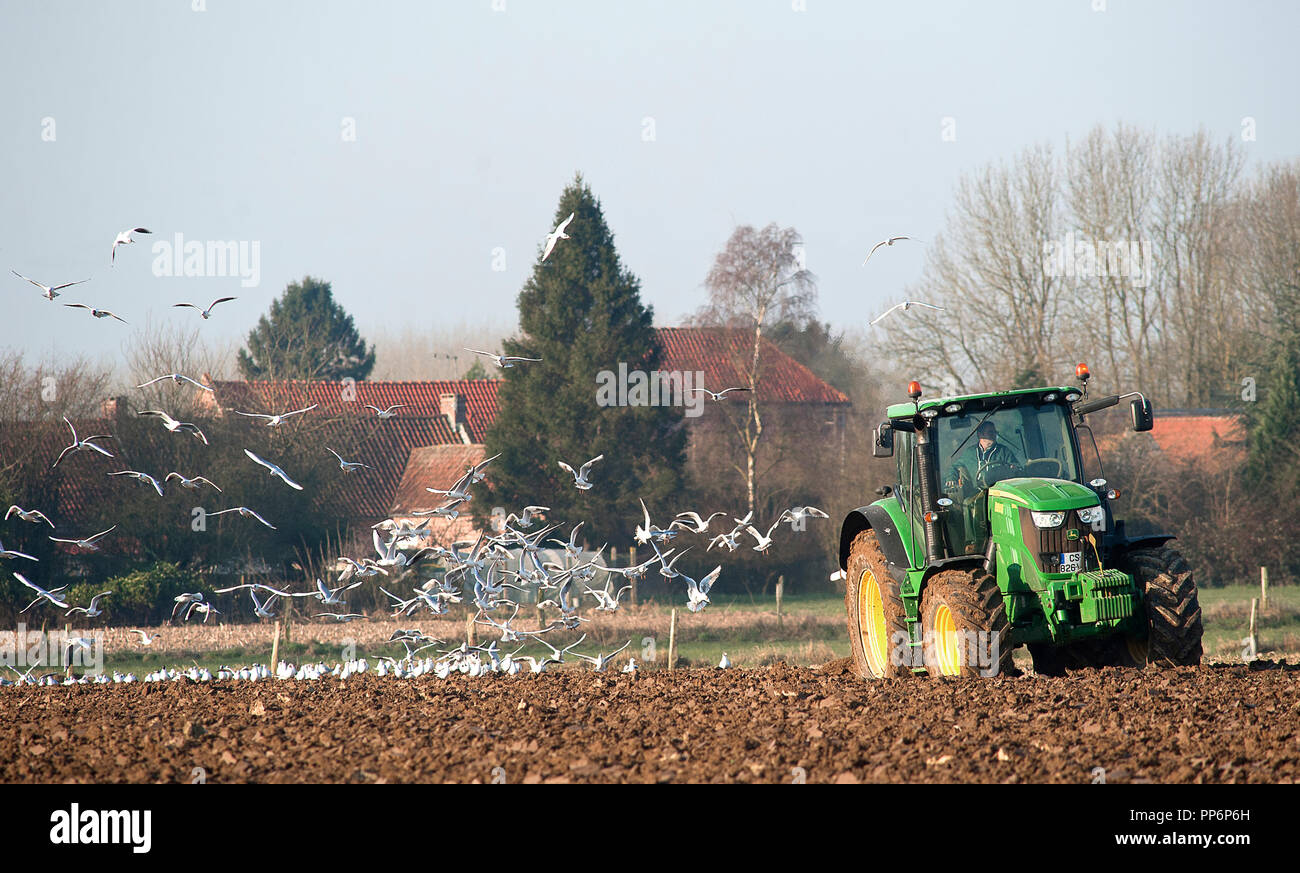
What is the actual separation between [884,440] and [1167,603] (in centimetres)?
252

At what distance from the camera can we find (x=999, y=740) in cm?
709

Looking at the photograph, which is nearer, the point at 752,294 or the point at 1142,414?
the point at 1142,414

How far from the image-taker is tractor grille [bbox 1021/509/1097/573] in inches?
350

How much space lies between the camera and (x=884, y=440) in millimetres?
10281

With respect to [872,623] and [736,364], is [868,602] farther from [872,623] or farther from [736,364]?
[736,364]

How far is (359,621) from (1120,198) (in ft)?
108

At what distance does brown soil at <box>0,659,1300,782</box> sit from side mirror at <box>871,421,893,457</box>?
6.26 ft

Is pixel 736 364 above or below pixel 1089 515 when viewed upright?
above

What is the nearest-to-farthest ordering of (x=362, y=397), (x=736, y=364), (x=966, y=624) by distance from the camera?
(x=966, y=624)
(x=362, y=397)
(x=736, y=364)

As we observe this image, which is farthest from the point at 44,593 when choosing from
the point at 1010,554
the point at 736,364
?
the point at 736,364

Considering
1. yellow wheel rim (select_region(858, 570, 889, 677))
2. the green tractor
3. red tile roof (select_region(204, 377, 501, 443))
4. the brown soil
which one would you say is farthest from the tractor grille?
red tile roof (select_region(204, 377, 501, 443))

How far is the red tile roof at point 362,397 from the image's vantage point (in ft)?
116

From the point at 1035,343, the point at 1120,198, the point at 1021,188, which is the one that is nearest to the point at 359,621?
the point at 1035,343
